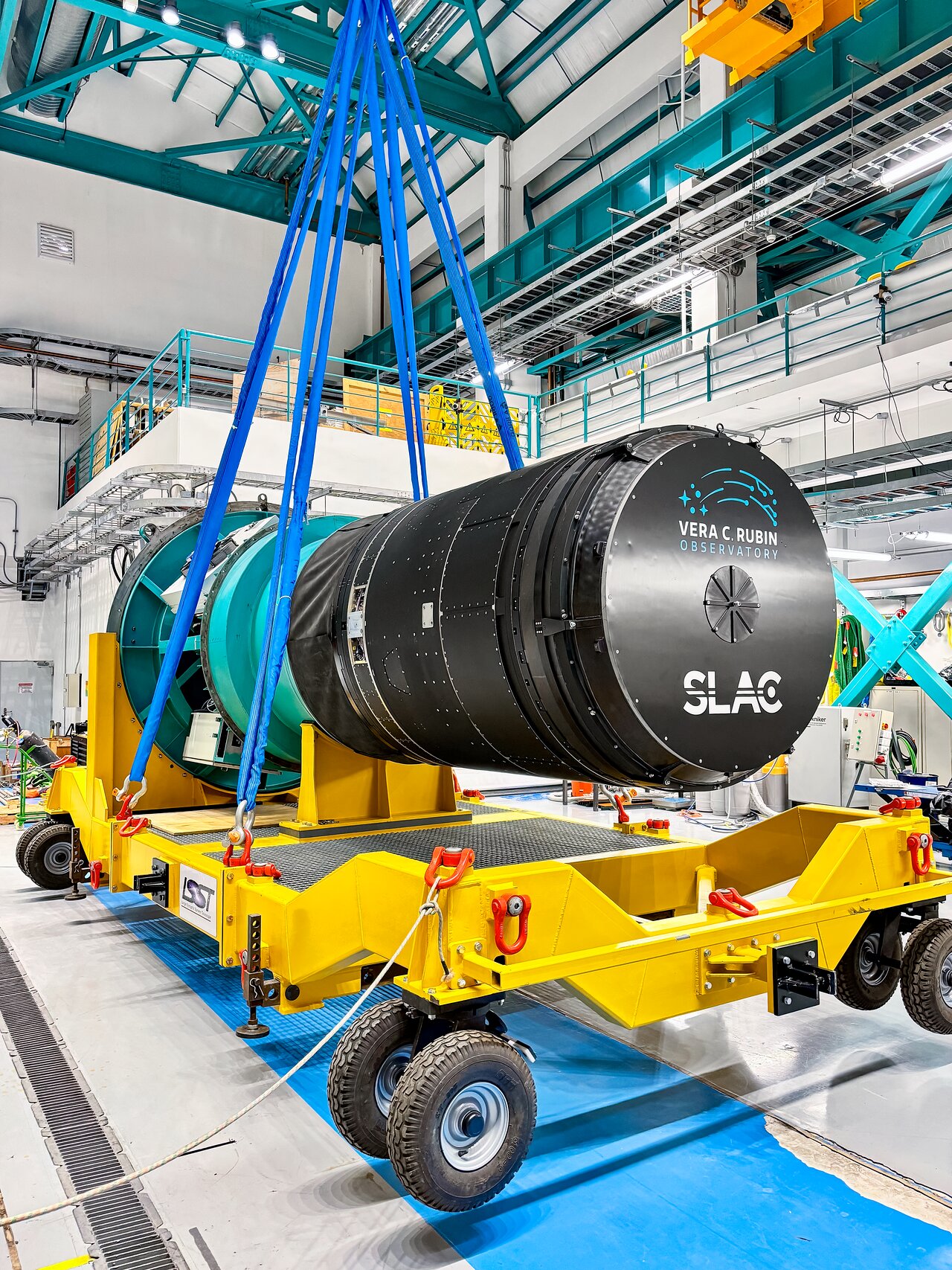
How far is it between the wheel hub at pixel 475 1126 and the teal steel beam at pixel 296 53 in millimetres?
12709

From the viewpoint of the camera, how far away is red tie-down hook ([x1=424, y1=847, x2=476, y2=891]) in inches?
112

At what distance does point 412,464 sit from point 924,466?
11.8m

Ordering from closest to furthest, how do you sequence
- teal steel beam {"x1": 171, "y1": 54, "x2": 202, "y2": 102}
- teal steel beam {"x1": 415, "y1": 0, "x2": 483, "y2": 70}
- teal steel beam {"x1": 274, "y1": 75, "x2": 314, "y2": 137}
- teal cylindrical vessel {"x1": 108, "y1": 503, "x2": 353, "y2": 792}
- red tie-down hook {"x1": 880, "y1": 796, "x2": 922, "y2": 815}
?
red tie-down hook {"x1": 880, "y1": 796, "x2": 922, "y2": 815} → teal cylindrical vessel {"x1": 108, "y1": 503, "x2": 353, "y2": 792} → teal steel beam {"x1": 415, "y1": 0, "x2": 483, "y2": 70} → teal steel beam {"x1": 274, "y1": 75, "x2": 314, "y2": 137} → teal steel beam {"x1": 171, "y1": 54, "x2": 202, "y2": 102}

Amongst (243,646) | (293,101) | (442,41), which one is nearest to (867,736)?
(243,646)

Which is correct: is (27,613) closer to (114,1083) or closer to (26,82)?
(26,82)

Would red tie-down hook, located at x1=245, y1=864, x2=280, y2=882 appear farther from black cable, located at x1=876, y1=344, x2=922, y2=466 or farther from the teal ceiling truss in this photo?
black cable, located at x1=876, y1=344, x2=922, y2=466

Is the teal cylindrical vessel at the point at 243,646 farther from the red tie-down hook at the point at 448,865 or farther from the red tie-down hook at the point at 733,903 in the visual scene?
the red tie-down hook at the point at 733,903

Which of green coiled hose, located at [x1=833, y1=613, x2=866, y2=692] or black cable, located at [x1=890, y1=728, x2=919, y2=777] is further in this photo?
green coiled hose, located at [x1=833, y1=613, x2=866, y2=692]

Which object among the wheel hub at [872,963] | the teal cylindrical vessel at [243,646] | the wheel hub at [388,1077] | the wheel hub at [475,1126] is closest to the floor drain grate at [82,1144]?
the wheel hub at [388,1077]

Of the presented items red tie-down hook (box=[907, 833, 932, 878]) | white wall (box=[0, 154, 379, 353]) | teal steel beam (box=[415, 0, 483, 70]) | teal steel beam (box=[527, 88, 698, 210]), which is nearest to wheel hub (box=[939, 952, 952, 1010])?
red tie-down hook (box=[907, 833, 932, 878])

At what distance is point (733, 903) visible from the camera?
3.48 metres

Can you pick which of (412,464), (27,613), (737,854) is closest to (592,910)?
(737,854)

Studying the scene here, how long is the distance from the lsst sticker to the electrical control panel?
8.60 m

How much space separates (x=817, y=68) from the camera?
1000 cm
